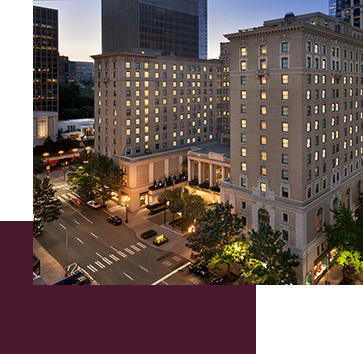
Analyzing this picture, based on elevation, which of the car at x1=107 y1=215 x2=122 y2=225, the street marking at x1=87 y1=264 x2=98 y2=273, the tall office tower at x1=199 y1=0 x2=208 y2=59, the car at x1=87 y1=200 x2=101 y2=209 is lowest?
the street marking at x1=87 y1=264 x2=98 y2=273

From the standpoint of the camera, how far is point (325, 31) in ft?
118

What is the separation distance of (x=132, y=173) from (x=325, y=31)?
37.2 m

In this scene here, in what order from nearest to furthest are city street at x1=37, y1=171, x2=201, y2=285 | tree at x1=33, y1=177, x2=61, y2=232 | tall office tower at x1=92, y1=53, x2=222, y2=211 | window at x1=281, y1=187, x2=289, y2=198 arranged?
window at x1=281, y1=187, x2=289, y2=198 → city street at x1=37, y1=171, x2=201, y2=285 → tree at x1=33, y1=177, x2=61, y2=232 → tall office tower at x1=92, y1=53, x2=222, y2=211

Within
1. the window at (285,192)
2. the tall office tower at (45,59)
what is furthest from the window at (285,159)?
the tall office tower at (45,59)

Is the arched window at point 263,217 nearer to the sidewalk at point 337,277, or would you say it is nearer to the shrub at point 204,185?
the sidewalk at point 337,277

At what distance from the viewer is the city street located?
36.3m

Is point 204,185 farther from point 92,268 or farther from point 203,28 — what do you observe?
point 203,28

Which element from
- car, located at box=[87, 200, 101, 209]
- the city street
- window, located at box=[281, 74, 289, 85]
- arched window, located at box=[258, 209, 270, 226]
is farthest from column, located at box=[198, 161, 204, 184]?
window, located at box=[281, 74, 289, 85]

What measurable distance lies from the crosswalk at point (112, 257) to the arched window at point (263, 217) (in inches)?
660

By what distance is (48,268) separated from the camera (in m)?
37.4

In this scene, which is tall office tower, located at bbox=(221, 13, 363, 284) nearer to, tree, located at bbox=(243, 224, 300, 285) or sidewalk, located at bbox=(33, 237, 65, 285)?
tree, located at bbox=(243, 224, 300, 285)

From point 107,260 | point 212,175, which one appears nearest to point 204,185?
point 212,175

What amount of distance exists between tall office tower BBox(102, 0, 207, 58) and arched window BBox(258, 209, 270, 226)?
6069 centimetres

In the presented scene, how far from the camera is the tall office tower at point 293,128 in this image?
34.6 metres
